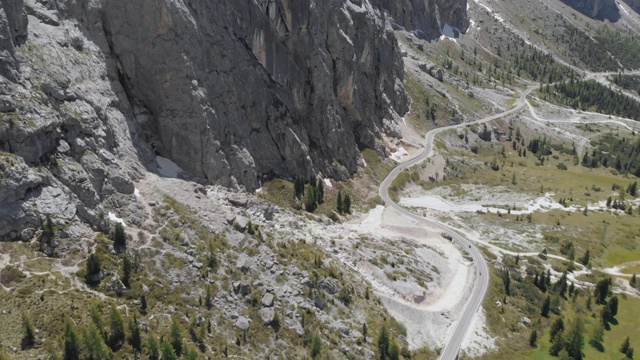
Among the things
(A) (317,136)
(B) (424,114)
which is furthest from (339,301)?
(B) (424,114)

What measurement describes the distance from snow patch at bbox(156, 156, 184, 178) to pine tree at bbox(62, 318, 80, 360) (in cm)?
3282

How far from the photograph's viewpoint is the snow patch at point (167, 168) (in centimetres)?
7258

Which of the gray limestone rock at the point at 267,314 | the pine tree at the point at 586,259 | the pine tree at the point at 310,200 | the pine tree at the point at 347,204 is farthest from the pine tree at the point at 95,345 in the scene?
the pine tree at the point at 586,259

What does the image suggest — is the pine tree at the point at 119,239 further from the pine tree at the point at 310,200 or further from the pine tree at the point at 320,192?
the pine tree at the point at 320,192

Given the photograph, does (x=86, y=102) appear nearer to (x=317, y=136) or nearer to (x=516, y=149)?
(x=317, y=136)

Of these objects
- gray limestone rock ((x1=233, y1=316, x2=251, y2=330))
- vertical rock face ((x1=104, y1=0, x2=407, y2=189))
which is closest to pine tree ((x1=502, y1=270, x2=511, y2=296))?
vertical rock face ((x1=104, y1=0, x2=407, y2=189))

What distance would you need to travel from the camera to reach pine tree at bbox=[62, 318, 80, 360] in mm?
42156

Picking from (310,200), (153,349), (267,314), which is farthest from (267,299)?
(310,200)

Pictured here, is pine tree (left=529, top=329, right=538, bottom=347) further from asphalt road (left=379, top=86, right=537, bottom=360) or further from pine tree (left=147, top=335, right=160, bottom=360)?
pine tree (left=147, top=335, right=160, bottom=360)

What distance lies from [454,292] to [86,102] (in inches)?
2599

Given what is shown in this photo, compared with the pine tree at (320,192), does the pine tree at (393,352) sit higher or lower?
lower

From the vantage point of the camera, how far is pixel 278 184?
91250 mm

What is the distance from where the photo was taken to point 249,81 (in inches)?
3533

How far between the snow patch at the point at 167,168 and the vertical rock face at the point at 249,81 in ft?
4.15
